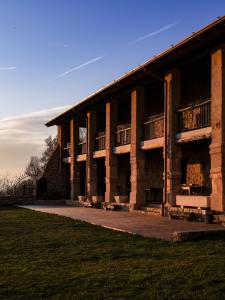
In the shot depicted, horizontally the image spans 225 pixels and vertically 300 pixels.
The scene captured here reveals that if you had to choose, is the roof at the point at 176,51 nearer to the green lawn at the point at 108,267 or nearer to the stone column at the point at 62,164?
the green lawn at the point at 108,267

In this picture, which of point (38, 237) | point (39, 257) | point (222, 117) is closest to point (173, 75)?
point (222, 117)

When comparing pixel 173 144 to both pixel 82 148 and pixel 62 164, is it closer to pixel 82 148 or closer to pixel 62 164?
pixel 82 148

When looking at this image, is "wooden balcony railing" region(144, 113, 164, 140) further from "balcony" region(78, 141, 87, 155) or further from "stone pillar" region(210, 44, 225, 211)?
"balcony" region(78, 141, 87, 155)

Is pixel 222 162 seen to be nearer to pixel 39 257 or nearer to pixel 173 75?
pixel 173 75

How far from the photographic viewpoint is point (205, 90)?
1702 centimetres

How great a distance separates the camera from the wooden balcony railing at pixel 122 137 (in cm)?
2017

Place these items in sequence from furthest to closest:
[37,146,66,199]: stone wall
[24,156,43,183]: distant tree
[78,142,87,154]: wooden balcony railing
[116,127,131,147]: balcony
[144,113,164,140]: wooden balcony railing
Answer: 1. [24,156,43,183]: distant tree
2. [37,146,66,199]: stone wall
3. [78,142,87,154]: wooden balcony railing
4. [116,127,131,147]: balcony
5. [144,113,164,140]: wooden balcony railing

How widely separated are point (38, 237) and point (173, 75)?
839 cm

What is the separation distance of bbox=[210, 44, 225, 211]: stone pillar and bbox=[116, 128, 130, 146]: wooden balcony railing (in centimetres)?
720

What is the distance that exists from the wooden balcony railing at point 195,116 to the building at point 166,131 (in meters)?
0.03

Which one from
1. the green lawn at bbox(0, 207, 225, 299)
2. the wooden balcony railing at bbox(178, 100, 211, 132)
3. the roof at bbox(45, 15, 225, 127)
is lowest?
the green lawn at bbox(0, 207, 225, 299)

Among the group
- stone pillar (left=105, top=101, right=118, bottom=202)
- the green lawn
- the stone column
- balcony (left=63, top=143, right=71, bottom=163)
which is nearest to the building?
stone pillar (left=105, top=101, right=118, bottom=202)

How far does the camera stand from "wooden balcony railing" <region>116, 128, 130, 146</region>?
2017 cm

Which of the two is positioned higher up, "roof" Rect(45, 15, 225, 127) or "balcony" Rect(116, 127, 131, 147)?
"roof" Rect(45, 15, 225, 127)
